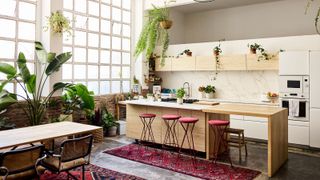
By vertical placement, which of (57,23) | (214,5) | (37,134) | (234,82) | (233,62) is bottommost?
(37,134)

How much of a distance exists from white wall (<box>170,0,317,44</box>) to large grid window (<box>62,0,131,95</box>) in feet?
6.02

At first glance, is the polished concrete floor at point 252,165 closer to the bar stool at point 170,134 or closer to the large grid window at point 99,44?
the bar stool at point 170,134

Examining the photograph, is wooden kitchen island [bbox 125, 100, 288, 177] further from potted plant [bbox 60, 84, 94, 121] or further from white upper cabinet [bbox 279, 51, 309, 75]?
white upper cabinet [bbox 279, 51, 309, 75]

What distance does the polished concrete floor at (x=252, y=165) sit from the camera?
14.1 feet

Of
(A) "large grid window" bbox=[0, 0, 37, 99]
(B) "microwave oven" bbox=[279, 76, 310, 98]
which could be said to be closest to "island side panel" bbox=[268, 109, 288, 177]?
(B) "microwave oven" bbox=[279, 76, 310, 98]

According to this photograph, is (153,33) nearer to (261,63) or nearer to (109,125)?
(109,125)

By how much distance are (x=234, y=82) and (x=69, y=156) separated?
Answer: 527 cm

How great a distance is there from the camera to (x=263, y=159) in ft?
17.0

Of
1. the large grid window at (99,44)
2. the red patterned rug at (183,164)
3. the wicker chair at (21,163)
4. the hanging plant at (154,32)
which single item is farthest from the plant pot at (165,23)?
the wicker chair at (21,163)

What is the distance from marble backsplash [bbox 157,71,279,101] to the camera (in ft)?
23.0

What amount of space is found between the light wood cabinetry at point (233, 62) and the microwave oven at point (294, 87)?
3.65 feet

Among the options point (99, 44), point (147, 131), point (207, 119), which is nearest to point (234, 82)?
point (207, 119)

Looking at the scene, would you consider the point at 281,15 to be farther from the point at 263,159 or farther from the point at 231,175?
the point at 231,175

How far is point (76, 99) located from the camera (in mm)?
5969
